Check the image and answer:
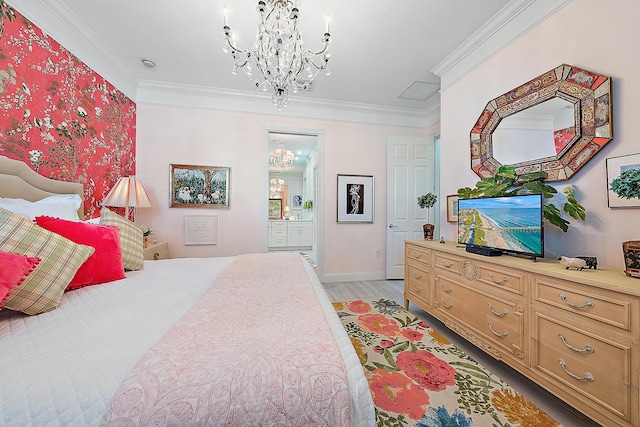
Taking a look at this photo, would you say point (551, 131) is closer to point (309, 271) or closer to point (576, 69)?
point (576, 69)

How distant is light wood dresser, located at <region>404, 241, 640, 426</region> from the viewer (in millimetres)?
1046

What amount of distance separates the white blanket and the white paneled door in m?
2.86

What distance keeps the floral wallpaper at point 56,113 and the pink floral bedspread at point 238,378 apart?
204cm

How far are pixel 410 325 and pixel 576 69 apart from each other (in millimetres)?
2270

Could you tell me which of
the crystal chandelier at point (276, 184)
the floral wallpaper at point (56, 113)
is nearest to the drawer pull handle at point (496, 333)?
the floral wallpaper at point (56, 113)

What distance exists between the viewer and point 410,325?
2.31m

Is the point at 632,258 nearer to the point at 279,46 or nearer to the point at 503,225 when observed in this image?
the point at 503,225

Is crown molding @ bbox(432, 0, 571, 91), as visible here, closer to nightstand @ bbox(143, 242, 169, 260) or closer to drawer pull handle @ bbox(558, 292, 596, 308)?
drawer pull handle @ bbox(558, 292, 596, 308)

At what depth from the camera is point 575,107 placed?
5.22 feet

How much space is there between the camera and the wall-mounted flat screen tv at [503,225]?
152 cm

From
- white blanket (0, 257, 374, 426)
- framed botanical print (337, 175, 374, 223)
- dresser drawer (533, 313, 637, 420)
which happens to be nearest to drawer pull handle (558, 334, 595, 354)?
dresser drawer (533, 313, 637, 420)

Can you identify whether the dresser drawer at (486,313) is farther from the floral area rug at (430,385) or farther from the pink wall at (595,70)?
the pink wall at (595,70)

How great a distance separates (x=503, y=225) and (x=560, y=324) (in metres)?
0.66

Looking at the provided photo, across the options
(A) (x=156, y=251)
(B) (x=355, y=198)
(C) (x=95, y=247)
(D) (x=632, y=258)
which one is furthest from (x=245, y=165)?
(D) (x=632, y=258)
